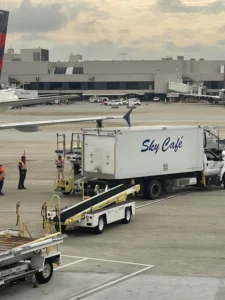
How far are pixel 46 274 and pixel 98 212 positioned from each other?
581 cm

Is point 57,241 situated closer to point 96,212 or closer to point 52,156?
point 96,212

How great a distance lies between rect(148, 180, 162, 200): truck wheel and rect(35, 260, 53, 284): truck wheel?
12342 millimetres

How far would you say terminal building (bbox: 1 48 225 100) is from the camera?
184 m

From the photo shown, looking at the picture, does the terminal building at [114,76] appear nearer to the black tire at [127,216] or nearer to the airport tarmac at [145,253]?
the airport tarmac at [145,253]

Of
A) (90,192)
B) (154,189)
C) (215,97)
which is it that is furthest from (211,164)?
(215,97)

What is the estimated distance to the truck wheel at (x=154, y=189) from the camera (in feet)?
88.4

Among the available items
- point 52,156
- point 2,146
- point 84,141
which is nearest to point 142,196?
point 84,141

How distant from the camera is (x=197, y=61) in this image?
616 feet

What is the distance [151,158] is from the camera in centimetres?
2714

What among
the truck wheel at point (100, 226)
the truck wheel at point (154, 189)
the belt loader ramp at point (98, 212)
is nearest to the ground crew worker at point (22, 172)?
the truck wheel at point (154, 189)

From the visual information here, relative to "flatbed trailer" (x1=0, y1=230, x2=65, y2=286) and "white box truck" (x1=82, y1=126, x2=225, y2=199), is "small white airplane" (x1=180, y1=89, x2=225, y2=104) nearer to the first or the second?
"white box truck" (x1=82, y1=126, x2=225, y2=199)

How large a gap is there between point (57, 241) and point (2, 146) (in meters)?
38.5

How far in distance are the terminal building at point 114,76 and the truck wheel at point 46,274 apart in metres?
168

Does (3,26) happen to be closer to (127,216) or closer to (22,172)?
(22,172)
